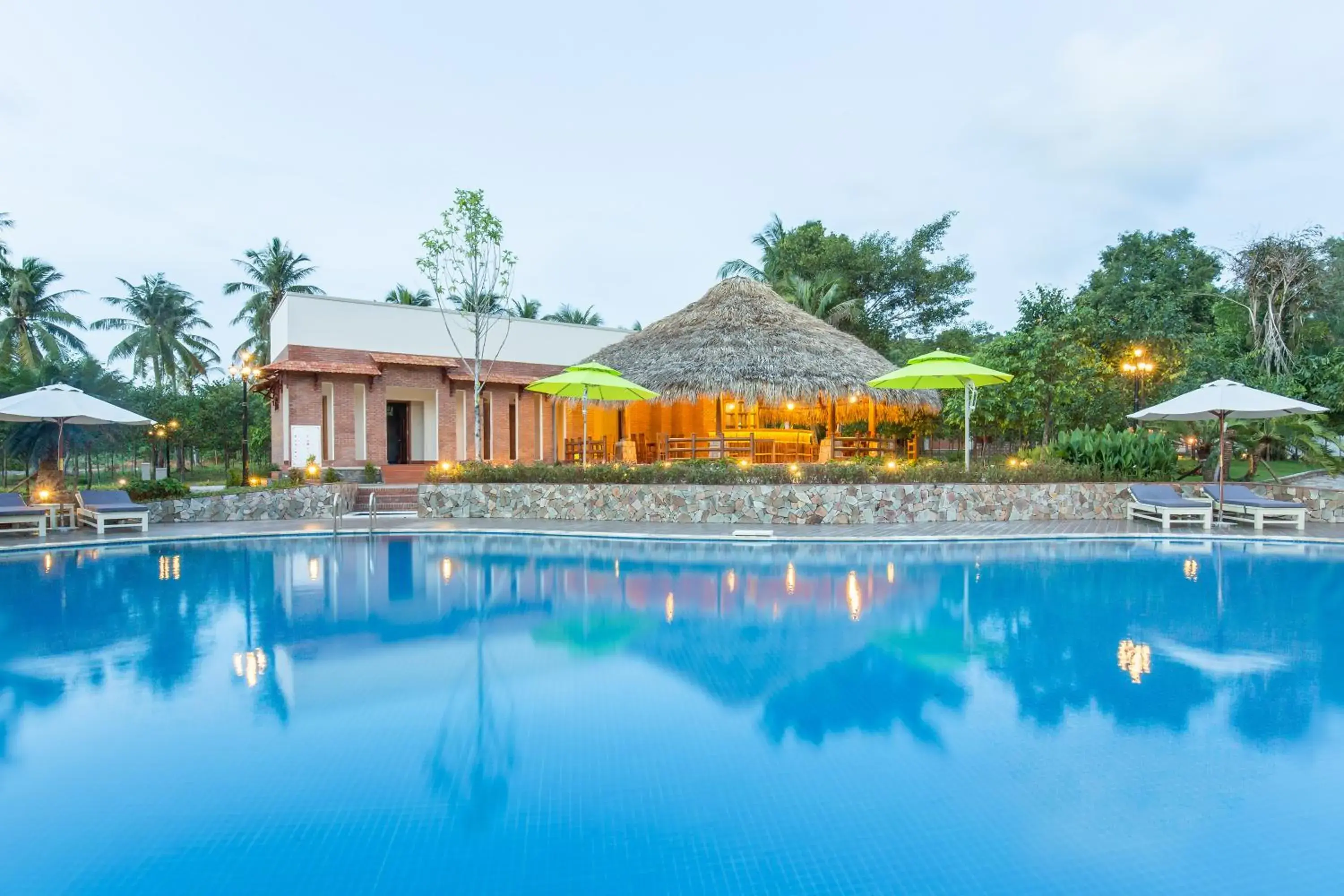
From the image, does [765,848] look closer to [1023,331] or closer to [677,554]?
[677,554]

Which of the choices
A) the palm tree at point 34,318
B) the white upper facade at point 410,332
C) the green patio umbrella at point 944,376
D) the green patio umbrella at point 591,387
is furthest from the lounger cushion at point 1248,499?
the palm tree at point 34,318

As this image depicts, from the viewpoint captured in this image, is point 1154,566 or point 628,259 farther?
point 628,259

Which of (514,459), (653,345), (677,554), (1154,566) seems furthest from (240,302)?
(1154,566)

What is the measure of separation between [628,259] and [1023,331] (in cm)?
2570

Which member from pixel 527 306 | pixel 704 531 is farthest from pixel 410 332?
pixel 527 306

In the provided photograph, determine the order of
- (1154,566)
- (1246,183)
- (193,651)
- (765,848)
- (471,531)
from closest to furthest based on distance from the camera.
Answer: (765,848)
(193,651)
(1154,566)
(471,531)
(1246,183)

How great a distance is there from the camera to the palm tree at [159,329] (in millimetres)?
31469

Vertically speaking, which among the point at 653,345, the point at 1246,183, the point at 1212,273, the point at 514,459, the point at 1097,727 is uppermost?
the point at 1246,183

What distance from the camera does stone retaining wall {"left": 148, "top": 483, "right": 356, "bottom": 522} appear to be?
528 inches

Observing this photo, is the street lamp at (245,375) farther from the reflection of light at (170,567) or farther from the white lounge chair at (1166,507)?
the white lounge chair at (1166,507)

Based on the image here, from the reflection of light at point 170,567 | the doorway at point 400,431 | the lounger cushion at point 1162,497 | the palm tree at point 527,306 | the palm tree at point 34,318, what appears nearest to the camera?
the reflection of light at point 170,567

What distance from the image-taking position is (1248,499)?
1232 centimetres

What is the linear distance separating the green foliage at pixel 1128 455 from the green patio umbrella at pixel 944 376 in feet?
7.47

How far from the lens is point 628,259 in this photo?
131 ft
